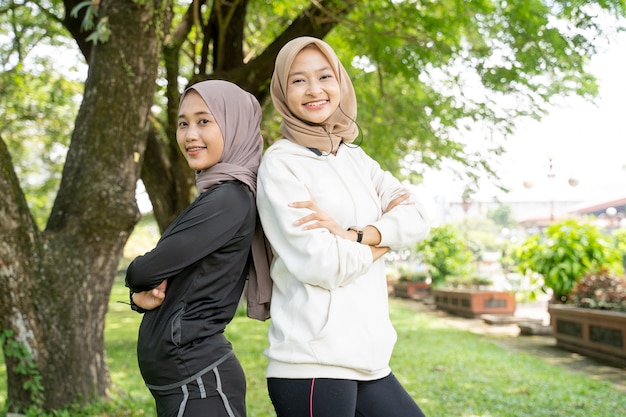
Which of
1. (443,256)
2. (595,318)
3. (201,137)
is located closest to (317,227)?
(201,137)

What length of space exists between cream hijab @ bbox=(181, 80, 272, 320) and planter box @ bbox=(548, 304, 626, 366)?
5847 millimetres

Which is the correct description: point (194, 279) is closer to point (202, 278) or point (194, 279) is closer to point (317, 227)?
point (202, 278)

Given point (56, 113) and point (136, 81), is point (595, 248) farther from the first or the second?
point (56, 113)

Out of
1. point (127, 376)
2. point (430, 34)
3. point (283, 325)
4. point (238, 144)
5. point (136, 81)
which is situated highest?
point (430, 34)

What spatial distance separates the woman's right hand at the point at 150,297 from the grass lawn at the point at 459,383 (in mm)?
2861

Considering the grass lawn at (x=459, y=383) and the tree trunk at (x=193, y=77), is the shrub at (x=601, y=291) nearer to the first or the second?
the grass lawn at (x=459, y=383)

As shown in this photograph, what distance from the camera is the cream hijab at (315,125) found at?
6.26 feet

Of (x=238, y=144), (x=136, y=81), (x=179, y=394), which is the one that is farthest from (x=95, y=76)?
(x=179, y=394)

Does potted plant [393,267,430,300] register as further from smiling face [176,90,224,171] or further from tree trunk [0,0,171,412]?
smiling face [176,90,224,171]

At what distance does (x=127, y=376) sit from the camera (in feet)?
22.9

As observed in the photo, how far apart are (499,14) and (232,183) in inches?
220

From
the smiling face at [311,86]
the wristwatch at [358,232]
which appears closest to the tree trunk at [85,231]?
the smiling face at [311,86]

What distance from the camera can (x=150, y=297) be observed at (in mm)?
1824

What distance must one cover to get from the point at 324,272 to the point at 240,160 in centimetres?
50
